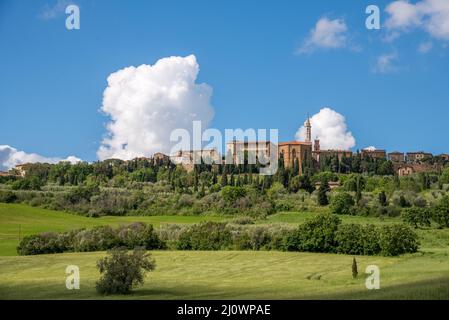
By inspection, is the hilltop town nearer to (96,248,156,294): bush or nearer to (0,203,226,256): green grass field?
(0,203,226,256): green grass field

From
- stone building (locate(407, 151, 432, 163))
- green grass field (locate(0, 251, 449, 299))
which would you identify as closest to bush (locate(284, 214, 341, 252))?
green grass field (locate(0, 251, 449, 299))

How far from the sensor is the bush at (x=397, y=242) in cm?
5312

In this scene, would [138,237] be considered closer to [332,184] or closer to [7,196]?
[7,196]

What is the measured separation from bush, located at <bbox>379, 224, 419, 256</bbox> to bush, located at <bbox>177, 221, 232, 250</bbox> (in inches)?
655

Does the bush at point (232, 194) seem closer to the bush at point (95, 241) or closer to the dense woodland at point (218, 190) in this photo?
the dense woodland at point (218, 190)

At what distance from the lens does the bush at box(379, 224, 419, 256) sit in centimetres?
5312

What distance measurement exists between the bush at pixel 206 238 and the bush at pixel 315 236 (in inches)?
271

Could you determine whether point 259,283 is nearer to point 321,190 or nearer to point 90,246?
point 90,246

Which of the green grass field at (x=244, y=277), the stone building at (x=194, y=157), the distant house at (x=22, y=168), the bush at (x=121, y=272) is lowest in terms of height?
the green grass field at (x=244, y=277)

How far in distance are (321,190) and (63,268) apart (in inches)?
2108

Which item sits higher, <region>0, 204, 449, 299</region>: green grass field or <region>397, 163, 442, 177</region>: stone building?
<region>397, 163, 442, 177</region>: stone building

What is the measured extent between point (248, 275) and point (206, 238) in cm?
1921

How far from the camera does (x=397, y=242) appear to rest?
5316cm

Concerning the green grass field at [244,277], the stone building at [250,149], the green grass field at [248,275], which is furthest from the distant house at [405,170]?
the green grass field at [244,277]
